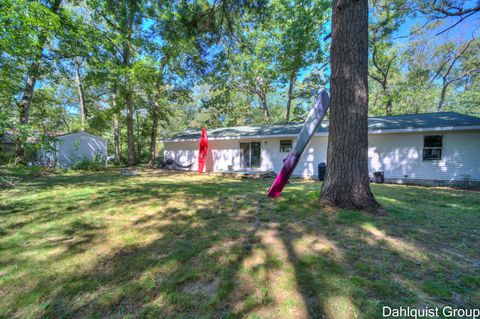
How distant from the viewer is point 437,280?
1.96 meters

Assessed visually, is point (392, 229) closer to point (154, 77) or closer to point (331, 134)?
point (331, 134)

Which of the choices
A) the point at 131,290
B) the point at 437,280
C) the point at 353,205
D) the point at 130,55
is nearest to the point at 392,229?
the point at 353,205

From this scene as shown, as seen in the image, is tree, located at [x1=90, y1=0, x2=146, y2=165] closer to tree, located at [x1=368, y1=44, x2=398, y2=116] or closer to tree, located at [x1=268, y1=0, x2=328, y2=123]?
tree, located at [x1=268, y1=0, x2=328, y2=123]

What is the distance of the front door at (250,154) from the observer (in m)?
12.0

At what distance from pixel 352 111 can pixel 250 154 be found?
28.6ft

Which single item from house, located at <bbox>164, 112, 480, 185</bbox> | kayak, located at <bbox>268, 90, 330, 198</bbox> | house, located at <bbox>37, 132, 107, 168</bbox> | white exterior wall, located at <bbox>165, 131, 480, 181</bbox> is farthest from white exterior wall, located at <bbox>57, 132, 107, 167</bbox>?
kayak, located at <bbox>268, 90, 330, 198</bbox>

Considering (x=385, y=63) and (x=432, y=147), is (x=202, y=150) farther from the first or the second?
(x=385, y=63)

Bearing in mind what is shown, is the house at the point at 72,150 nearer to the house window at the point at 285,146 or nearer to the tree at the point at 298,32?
the house window at the point at 285,146

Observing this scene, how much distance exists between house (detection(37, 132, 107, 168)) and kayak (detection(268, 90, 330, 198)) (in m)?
13.9

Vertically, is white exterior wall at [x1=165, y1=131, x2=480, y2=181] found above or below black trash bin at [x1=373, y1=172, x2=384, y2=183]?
above

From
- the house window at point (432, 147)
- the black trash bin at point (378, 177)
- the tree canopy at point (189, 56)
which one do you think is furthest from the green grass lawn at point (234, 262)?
the house window at point (432, 147)

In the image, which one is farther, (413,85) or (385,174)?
(413,85)

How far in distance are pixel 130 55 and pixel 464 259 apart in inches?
726

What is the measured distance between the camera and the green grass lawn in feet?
5.59
